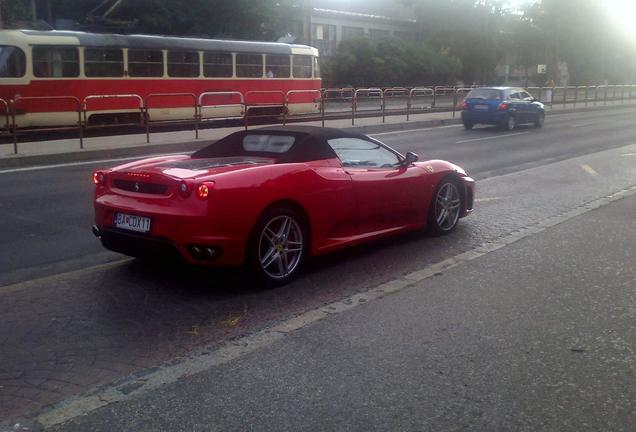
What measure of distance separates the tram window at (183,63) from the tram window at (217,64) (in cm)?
38

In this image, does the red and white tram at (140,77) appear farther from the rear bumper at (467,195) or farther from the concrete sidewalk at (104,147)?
the rear bumper at (467,195)

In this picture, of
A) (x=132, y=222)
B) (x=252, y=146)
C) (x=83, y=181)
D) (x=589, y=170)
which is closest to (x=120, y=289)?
(x=132, y=222)

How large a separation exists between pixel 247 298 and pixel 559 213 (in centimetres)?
528

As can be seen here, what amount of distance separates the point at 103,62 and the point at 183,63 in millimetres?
3144

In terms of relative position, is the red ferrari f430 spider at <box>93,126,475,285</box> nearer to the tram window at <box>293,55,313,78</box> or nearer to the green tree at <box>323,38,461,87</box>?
the tram window at <box>293,55,313,78</box>

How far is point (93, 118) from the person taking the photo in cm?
2150

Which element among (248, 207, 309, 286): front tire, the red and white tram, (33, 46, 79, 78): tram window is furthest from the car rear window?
(33, 46, 79, 78): tram window

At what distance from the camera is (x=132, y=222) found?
19.7 feet

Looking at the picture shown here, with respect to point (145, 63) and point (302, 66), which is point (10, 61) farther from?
point (302, 66)

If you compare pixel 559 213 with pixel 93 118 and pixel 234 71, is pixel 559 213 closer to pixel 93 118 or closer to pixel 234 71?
pixel 93 118

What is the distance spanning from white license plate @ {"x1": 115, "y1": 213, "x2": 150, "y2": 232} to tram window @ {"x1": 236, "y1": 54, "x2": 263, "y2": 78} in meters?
20.9

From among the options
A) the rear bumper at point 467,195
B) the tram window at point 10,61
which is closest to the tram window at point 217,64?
the tram window at point 10,61

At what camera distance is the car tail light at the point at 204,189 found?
5.71m

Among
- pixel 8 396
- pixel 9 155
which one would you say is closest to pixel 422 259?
pixel 8 396
